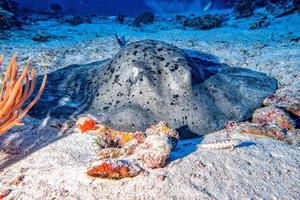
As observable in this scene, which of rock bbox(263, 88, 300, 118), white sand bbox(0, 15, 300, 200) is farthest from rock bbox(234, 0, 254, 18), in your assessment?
white sand bbox(0, 15, 300, 200)

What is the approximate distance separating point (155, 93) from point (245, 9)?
1294 cm

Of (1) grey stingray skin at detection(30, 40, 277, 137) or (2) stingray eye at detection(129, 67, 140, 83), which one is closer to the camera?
(1) grey stingray skin at detection(30, 40, 277, 137)

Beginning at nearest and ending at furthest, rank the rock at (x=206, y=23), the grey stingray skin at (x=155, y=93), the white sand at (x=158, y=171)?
the white sand at (x=158, y=171)
the grey stingray skin at (x=155, y=93)
the rock at (x=206, y=23)

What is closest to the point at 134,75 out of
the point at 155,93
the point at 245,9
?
the point at 155,93

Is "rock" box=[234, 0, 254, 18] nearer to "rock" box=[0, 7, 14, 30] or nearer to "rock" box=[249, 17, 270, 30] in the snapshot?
"rock" box=[249, 17, 270, 30]

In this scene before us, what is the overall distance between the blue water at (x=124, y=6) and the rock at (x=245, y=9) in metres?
11.1

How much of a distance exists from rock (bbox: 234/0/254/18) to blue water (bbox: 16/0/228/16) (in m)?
11.1

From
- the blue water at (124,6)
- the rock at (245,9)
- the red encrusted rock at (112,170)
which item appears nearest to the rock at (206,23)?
the rock at (245,9)

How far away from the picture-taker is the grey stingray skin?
387 cm

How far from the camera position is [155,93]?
13.8ft

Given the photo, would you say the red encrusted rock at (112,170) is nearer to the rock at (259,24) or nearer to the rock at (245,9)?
the rock at (259,24)

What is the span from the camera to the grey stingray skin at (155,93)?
12.7 feet

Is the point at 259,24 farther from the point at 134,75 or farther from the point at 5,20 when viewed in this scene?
the point at 5,20

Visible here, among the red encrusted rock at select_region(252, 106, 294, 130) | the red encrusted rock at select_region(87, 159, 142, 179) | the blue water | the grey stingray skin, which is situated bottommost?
the red encrusted rock at select_region(252, 106, 294, 130)
